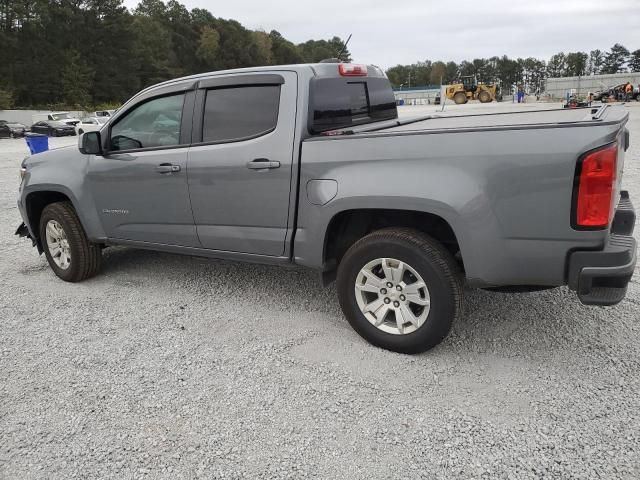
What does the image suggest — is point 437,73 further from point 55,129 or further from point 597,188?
point 597,188

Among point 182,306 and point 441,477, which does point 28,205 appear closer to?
point 182,306

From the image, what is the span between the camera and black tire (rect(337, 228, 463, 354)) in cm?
305

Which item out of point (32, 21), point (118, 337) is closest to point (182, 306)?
point (118, 337)

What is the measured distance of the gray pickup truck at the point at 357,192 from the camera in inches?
105

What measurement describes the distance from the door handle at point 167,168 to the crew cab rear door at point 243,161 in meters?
0.15

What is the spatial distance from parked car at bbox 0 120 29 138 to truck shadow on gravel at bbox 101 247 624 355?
3309 centimetres

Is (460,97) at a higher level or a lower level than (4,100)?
lower

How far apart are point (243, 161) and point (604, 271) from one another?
2.37 meters

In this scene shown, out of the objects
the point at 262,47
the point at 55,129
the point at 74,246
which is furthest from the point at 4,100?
the point at 262,47

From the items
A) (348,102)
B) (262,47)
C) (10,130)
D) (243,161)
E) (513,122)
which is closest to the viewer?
(513,122)

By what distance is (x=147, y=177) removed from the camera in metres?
4.20

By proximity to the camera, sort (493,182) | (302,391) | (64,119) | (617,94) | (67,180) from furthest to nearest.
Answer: (617,94)
(64,119)
(67,180)
(302,391)
(493,182)

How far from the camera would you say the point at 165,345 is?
11.8ft

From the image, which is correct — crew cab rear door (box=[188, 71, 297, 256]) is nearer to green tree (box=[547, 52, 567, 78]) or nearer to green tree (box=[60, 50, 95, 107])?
green tree (box=[60, 50, 95, 107])
